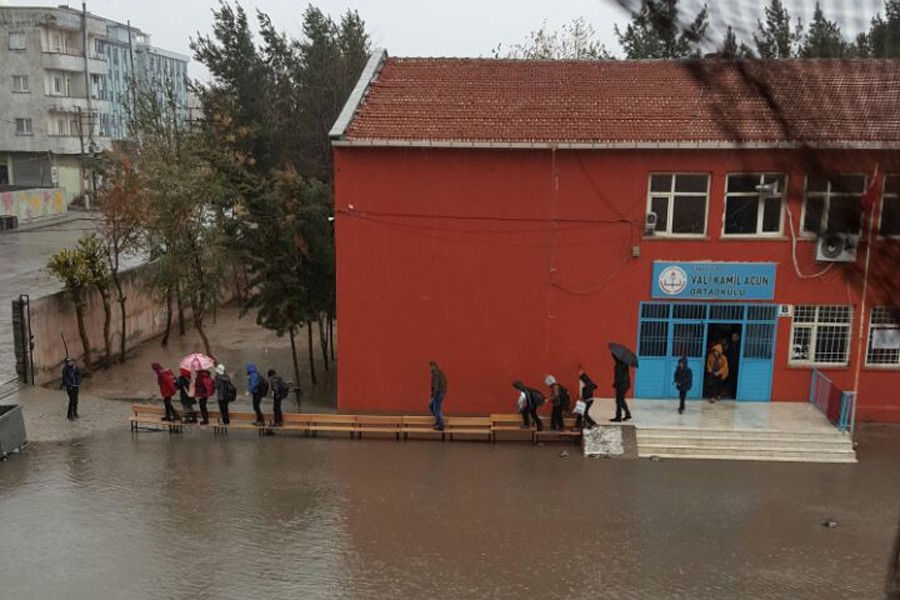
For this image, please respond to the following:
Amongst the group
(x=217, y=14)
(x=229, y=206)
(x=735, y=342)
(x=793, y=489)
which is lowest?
(x=793, y=489)

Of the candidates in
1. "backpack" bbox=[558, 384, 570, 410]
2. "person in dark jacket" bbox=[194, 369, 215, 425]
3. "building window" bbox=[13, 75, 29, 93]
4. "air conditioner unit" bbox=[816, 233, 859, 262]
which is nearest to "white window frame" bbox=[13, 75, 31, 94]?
"building window" bbox=[13, 75, 29, 93]

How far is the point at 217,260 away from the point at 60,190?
3284 cm

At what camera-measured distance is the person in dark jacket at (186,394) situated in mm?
15117

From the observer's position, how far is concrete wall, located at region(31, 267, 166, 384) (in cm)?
1774

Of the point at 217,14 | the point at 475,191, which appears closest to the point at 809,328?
the point at 475,191

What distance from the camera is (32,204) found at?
148 feet

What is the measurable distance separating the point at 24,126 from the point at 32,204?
9251 mm

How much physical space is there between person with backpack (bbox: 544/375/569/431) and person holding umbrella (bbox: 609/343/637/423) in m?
0.96

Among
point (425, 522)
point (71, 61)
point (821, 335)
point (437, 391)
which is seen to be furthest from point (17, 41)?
point (821, 335)

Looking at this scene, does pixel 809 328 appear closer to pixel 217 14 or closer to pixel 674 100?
pixel 674 100

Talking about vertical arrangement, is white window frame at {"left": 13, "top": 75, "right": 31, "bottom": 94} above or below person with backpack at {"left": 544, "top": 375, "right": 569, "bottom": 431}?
above

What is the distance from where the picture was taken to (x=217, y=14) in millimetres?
37594

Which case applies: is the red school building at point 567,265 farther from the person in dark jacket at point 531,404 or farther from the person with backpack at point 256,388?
the person with backpack at point 256,388

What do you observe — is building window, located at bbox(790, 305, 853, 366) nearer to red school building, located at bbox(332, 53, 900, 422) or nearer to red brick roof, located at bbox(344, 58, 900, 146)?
red school building, located at bbox(332, 53, 900, 422)
